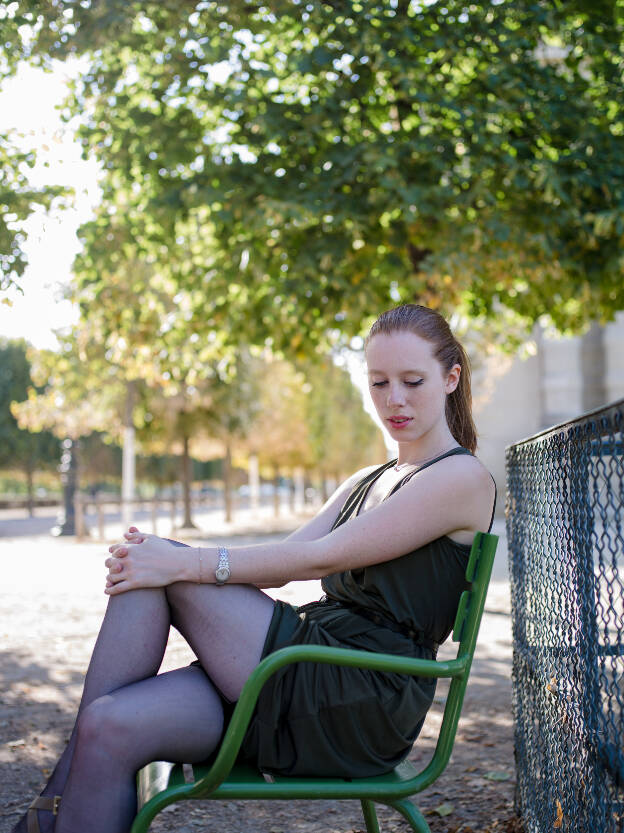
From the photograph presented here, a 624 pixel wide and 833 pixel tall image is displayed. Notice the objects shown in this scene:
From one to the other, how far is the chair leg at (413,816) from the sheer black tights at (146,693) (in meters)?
0.44

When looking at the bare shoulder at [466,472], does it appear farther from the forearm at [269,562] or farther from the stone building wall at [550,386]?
the stone building wall at [550,386]

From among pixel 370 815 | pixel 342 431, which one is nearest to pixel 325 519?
pixel 370 815

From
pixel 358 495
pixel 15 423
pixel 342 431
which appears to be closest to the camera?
pixel 358 495

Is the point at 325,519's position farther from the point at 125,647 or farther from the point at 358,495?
the point at 125,647

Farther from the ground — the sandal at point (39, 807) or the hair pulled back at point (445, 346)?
the hair pulled back at point (445, 346)

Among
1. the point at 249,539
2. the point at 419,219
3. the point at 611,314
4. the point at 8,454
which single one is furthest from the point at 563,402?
the point at 8,454

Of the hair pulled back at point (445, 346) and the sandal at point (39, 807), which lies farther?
the hair pulled back at point (445, 346)

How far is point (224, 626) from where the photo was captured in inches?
89.9

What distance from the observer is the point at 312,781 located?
7.15 feet

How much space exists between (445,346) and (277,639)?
2.89 ft

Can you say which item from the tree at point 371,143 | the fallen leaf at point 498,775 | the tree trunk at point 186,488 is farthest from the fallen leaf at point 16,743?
the tree trunk at point 186,488

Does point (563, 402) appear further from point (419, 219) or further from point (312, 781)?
point (312, 781)

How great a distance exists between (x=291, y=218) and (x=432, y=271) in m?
1.18

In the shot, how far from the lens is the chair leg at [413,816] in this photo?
217 centimetres
